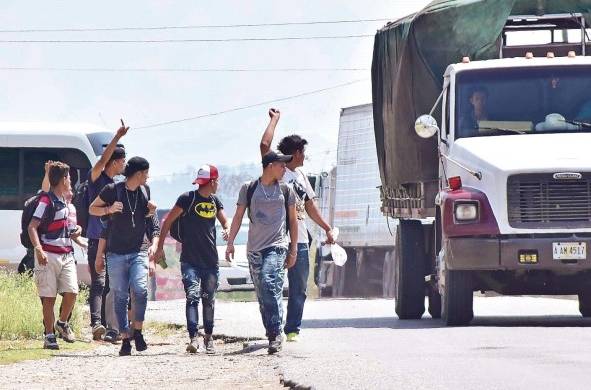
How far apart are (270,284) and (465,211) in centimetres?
296

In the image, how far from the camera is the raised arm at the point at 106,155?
631 inches

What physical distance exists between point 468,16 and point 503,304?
702 centimetres

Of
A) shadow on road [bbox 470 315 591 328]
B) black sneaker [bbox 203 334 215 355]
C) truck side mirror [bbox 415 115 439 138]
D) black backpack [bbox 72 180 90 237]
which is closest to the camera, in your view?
black sneaker [bbox 203 334 215 355]

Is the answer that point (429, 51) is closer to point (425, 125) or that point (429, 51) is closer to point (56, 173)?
point (425, 125)

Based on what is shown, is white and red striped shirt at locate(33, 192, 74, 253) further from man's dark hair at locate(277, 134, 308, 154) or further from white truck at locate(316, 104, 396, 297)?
white truck at locate(316, 104, 396, 297)

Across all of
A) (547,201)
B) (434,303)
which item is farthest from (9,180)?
(547,201)

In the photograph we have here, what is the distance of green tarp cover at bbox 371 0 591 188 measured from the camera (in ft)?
61.0

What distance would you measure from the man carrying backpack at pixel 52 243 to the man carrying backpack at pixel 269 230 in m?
1.98

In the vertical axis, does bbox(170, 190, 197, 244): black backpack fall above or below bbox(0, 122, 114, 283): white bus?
below

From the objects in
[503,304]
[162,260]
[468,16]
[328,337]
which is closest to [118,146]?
[162,260]

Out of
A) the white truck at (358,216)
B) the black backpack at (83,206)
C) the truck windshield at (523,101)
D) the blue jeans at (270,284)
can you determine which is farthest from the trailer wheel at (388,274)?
the blue jeans at (270,284)

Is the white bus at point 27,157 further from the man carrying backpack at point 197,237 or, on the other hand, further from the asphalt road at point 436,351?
the man carrying backpack at point 197,237

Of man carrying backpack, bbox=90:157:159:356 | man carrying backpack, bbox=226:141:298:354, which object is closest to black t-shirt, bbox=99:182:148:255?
man carrying backpack, bbox=90:157:159:356

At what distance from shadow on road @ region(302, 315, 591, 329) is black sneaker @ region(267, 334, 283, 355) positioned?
3.34 meters
